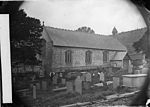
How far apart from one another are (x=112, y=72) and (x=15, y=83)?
0.88 meters

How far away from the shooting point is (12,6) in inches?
57.4

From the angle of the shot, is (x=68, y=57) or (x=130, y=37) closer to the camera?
(x=68, y=57)

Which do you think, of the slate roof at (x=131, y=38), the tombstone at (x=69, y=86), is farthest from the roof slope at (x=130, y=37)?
the tombstone at (x=69, y=86)

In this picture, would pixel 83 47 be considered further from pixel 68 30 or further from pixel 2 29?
pixel 2 29

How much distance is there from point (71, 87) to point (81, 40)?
0.43 metres

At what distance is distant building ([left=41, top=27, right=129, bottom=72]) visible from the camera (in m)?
1.52

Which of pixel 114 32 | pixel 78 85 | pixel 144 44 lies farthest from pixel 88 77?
pixel 144 44

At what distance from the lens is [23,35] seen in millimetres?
1494

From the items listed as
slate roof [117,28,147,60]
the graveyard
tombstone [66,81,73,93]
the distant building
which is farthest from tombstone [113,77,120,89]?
tombstone [66,81,73,93]

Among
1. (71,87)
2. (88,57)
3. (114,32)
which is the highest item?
(114,32)

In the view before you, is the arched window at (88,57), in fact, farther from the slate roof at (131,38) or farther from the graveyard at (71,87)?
the slate roof at (131,38)

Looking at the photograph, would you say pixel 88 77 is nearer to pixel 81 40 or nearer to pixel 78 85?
pixel 78 85

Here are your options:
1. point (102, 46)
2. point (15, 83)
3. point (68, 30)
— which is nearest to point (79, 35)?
point (68, 30)

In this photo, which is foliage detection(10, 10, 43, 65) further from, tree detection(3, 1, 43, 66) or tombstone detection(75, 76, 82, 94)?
tombstone detection(75, 76, 82, 94)
